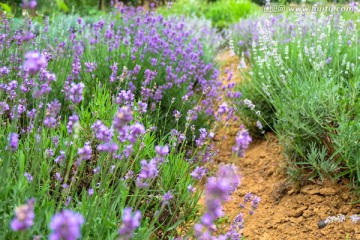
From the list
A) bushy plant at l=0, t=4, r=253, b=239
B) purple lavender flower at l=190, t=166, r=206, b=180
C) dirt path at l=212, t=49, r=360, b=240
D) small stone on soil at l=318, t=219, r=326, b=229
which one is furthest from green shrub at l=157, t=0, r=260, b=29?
purple lavender flower at l=190, t=166, r=206, b=180

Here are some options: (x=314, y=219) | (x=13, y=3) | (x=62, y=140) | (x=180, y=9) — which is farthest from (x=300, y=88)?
(x=180, y=9)

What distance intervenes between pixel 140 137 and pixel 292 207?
118cm

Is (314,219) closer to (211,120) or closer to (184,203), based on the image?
(184,203)

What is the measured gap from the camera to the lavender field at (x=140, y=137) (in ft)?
4.78

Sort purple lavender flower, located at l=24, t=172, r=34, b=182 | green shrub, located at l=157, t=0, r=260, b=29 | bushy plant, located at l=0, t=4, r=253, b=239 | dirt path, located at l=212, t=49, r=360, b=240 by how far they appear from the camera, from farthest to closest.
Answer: green shrub, located at l=157, t=0, r=260, b=29 → dirt path, located at l=212, t=49, r=360, b=240 → purple lavender flower, located at l=24, t=172, r=34, b=182 → bushy plant, located at l=0, t=4, r=253, b=239

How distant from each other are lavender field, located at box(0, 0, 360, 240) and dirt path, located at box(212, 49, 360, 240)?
2.2 inches

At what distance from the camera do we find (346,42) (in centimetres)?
363

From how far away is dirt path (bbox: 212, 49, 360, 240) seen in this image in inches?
98.6

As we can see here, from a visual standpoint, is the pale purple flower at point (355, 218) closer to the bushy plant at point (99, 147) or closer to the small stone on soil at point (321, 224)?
the small stone on soil at point (321, 224)

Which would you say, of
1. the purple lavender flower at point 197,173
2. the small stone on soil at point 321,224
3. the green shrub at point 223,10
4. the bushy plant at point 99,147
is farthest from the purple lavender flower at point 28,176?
the green shrub at point 223,10

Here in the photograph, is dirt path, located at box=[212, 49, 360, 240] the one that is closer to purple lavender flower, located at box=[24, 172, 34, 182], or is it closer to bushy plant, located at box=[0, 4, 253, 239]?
bushy plant, located at box=[0, 4, 253, 239]

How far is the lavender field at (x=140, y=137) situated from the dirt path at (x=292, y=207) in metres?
0.06

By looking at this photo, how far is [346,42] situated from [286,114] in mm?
1278

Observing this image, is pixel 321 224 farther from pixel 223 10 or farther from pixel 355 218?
pixel 223 10
